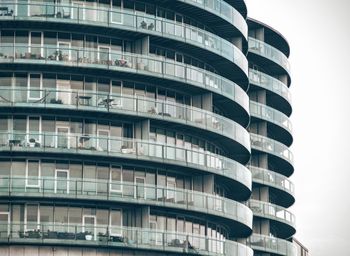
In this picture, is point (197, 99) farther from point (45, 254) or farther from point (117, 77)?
point (45, 254)

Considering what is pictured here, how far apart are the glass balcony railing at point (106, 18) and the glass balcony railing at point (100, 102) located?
481cm

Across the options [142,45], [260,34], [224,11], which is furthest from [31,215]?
[260,34]

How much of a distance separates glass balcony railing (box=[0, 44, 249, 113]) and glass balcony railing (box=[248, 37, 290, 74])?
22.0 metres

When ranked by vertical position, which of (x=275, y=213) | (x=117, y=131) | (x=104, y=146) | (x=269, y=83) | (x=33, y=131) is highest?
(x=269, y=83)

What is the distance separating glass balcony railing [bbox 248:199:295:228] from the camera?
114m

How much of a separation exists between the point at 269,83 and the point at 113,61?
98.8 feet

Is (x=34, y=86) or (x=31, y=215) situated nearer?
(x=31, y=215)

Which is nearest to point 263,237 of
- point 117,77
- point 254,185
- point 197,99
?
point 254,185

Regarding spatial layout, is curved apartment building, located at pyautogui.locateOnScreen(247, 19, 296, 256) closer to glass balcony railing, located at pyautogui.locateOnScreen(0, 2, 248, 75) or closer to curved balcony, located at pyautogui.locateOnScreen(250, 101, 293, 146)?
curved balcony, located at pyautogui.locateOnScreen(250, 101, 293, 146)

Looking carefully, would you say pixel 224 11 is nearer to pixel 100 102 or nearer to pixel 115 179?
pixel 100 102

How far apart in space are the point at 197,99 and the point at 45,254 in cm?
1800

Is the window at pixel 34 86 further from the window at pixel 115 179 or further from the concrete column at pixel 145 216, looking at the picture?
the concrete column at pixel 145 216

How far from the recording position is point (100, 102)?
294ft

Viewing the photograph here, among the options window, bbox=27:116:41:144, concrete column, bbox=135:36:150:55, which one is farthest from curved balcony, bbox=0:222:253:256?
concrete column, bbox=135:36:150:55
